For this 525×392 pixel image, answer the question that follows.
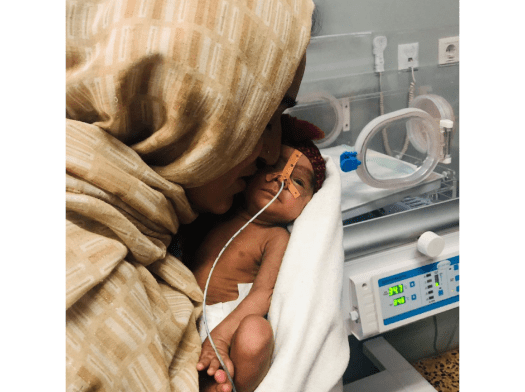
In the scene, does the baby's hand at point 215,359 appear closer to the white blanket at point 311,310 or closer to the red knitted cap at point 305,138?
the white blanket at point 311,310

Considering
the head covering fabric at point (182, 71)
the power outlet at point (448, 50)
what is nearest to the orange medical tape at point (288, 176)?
the head covering fabric at point (182, 71)

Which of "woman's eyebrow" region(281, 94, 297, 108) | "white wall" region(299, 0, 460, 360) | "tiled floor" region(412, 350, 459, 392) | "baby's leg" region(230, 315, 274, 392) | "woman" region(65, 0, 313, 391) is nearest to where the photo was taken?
"woman" region(65, 0, 313, 391)

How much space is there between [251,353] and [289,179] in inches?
16.0

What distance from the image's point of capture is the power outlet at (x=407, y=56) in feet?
3.55

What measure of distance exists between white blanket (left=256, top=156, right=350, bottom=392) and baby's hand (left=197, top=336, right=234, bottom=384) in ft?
0.23

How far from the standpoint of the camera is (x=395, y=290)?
101 centimetres

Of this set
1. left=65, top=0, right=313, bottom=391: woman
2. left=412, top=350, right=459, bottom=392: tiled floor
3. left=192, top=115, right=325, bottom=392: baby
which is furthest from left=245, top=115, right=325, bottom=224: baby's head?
left=412, top=350, right=459, bottom=392: tiled floor

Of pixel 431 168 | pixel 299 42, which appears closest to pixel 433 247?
pixel 431 168

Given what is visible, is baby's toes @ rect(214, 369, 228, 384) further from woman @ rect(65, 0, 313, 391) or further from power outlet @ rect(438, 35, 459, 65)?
power outlet @ rect(438, 35, 459, 65)

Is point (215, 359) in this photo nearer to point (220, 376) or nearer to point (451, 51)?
point (220, 376)

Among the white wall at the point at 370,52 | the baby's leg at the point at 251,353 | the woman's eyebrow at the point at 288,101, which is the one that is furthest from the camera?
the white wall at the point at 370,52

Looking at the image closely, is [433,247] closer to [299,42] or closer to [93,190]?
[299,42]

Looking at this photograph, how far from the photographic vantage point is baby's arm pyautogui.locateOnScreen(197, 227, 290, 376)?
0.77 meters

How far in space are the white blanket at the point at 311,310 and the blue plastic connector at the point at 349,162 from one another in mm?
99
